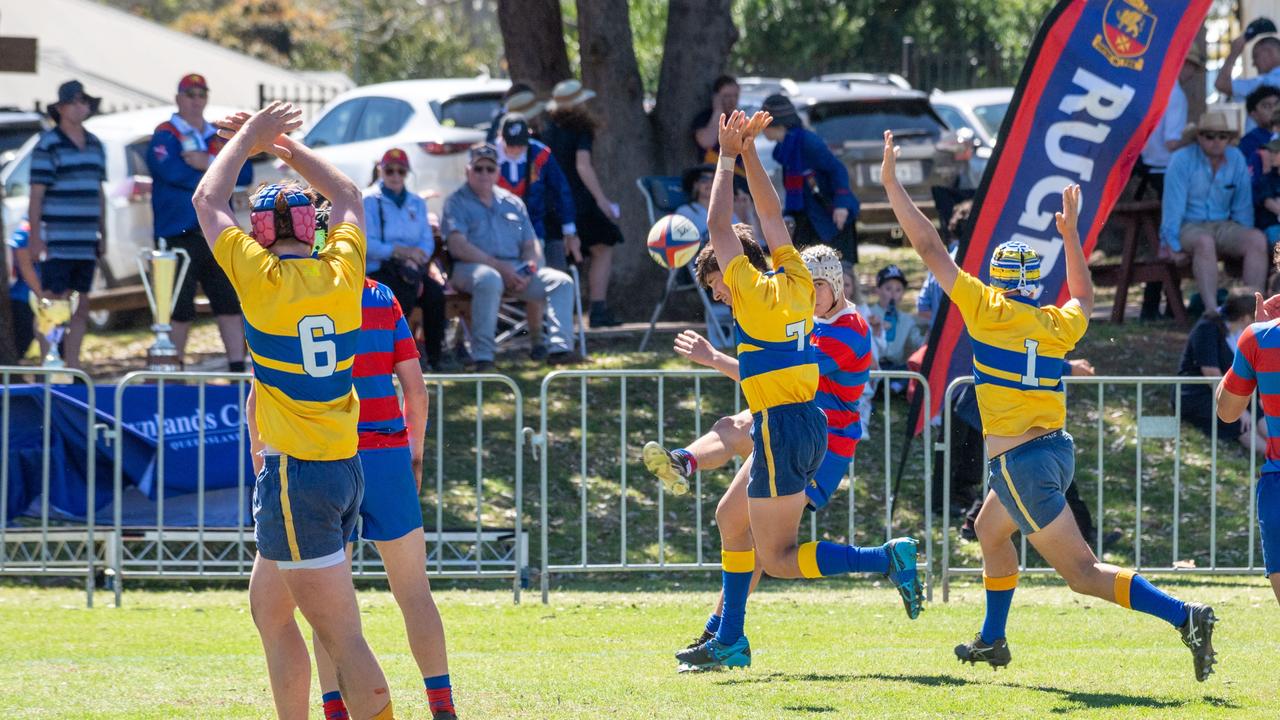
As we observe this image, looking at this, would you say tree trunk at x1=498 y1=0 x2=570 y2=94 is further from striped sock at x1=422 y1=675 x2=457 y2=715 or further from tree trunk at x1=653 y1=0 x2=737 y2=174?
striped sock at x1=422 y1=675 x2=457 y2=715

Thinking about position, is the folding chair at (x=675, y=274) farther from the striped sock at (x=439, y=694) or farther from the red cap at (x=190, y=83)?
the striped sock at (x=439, y=694)

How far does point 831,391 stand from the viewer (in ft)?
24.7

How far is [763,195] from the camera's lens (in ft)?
23.1

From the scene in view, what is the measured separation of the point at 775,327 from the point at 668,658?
1.81 m

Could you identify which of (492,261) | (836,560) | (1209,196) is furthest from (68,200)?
(1209,196)

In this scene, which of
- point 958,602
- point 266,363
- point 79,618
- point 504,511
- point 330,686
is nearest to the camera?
point 266,363

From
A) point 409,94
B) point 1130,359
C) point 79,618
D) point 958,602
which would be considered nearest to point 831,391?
point 958,602

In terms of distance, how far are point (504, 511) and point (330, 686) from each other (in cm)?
548

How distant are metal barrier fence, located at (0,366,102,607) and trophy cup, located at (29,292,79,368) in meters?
2.69

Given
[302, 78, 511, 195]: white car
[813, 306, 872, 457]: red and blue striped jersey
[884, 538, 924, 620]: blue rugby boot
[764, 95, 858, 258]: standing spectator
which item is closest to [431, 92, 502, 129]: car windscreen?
[302, 78, 511, 195]: white car

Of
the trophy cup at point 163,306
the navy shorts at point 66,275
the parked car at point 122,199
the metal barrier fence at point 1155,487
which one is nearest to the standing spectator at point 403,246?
the trophy cup at point 163,306

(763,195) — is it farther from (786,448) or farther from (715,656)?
(715,656)

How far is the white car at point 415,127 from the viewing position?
659 inches

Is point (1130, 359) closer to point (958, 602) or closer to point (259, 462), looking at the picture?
point (958, 602)
